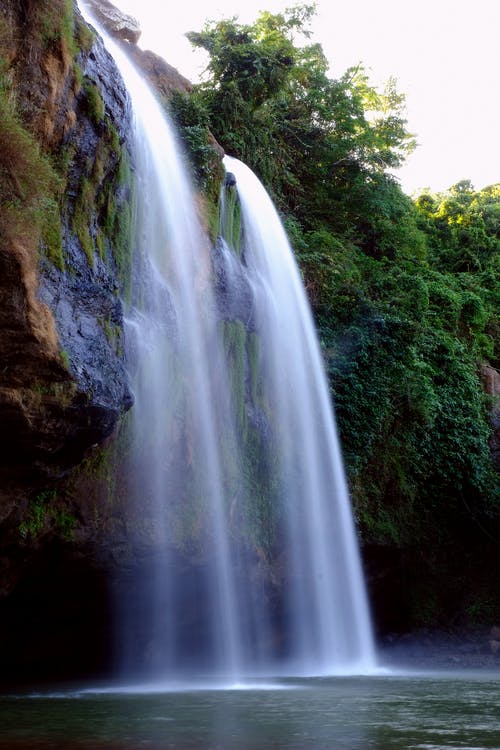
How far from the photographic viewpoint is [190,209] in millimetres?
12703

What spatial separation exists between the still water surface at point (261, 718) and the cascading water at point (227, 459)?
228 cm

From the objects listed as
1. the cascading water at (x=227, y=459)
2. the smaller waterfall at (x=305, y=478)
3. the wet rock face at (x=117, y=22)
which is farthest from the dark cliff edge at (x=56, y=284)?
the wet rock face at (x=117, y=22)

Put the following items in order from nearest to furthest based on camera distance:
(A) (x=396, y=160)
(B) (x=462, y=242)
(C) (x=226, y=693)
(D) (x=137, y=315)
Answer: (C) (x=226, y=693), (D) (x=137, y=315), (A) (x=396, y=160), (B) (x=462, y=242)

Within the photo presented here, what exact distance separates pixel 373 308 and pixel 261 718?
11660 millimetres

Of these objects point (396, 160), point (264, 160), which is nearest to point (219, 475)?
point (264, 160)

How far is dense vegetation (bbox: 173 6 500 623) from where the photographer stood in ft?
53.1

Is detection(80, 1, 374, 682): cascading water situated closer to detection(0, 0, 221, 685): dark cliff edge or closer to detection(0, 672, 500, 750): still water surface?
detection(0, 0, 221, 685): dark cliff edge

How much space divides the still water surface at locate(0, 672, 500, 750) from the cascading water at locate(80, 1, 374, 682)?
228 cm

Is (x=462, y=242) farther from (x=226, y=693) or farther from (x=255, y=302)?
(x=226, y=693)

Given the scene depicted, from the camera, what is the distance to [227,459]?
12.3 metres

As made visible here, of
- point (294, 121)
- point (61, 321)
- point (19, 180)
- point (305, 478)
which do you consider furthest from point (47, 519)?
point (294, 121)

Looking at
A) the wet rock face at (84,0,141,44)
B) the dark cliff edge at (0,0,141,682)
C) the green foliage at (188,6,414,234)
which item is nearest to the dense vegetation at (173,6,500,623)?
the green foliage at (188,6,414,234)

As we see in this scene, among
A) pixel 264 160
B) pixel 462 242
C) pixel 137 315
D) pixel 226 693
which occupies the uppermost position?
pixel 462 242

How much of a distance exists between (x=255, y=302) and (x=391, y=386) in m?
4.50
